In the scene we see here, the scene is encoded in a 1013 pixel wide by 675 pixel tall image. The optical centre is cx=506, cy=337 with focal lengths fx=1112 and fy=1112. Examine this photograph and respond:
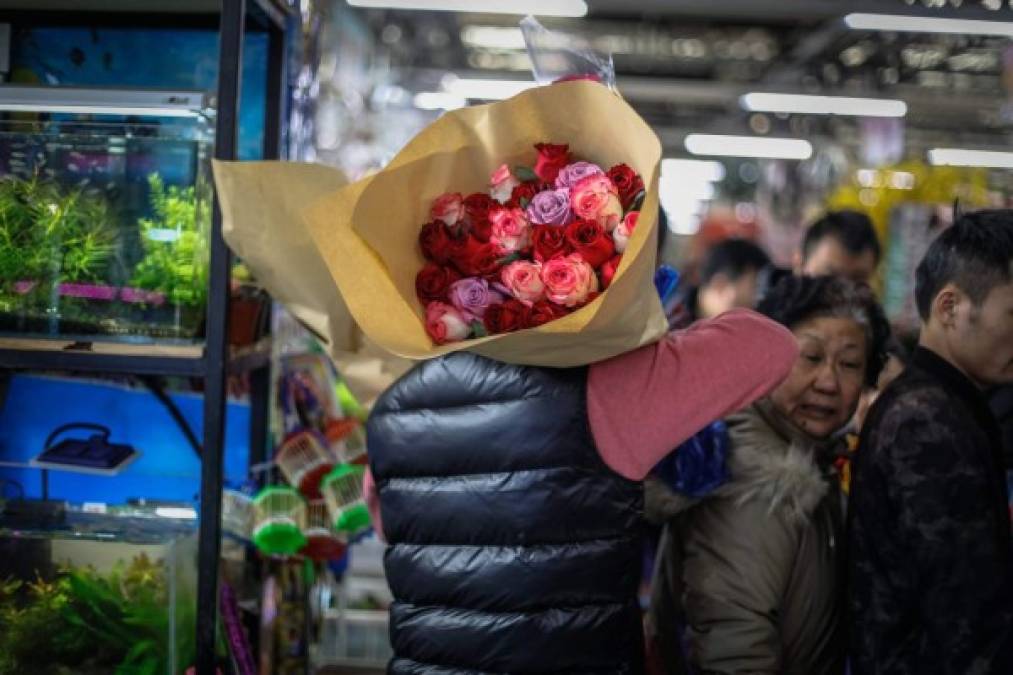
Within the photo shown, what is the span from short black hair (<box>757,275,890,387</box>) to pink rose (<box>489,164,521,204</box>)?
0.80m

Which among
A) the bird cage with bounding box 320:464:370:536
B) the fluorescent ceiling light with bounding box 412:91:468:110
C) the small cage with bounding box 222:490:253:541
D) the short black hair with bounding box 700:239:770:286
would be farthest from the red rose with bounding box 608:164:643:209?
the fluorescent ceiling light with bounding box 412:91:468:110

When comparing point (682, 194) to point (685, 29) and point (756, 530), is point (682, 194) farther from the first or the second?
point (756, 530)

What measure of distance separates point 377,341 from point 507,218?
33 centimetres

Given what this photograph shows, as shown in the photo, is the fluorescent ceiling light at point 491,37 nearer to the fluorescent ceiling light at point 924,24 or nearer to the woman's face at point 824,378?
the fluorescent ceiling light at point 924,24

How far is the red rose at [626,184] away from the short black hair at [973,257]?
2.15ft

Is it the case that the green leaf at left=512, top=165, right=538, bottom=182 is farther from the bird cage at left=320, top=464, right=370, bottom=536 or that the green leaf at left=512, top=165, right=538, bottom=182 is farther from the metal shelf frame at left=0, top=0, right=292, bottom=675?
the bird cage at left=320, top=464, right=370, bottom=536

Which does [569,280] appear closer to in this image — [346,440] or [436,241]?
[436,241]

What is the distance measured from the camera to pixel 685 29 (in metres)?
12.7

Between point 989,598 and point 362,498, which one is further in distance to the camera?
point 362,498

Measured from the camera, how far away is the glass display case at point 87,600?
8.09 feet

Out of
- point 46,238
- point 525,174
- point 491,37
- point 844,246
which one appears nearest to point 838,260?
point 844,246

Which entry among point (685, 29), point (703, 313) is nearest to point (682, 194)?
point (685, 29)

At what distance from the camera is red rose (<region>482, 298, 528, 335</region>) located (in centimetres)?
195

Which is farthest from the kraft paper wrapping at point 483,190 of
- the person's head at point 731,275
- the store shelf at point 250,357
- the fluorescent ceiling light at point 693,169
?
the fluorescent ceiling light at point 693,169
